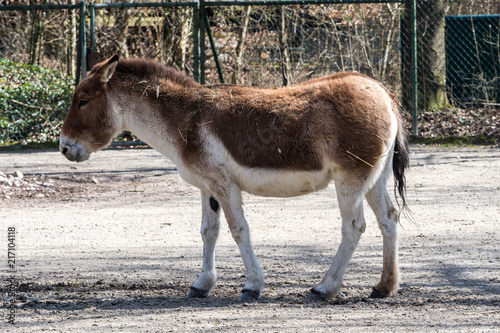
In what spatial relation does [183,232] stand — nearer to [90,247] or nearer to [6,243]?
[90,247]

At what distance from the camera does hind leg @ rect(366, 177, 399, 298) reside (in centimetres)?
511

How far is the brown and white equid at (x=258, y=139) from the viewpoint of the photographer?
4.94m

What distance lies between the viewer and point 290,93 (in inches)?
205

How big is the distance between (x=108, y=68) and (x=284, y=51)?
9.19 meters

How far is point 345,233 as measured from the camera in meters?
5.04

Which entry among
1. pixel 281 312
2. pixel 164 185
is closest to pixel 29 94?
pixel 164 185

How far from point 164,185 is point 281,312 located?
Result: 547cm

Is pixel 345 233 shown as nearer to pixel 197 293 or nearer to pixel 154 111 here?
pixel 197 293

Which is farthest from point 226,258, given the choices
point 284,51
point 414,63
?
point 284,51

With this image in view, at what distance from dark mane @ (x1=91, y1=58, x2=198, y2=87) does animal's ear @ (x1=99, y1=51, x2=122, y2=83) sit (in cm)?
9

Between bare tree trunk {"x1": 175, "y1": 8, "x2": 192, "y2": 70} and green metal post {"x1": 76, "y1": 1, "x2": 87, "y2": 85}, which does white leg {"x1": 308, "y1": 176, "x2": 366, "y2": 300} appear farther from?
bare tree trunk {"x1": 175, "y1": 8, "x2": 192, "y2": 70}

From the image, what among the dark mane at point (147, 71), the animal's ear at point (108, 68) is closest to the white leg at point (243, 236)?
the dark mane at point (147, 71)

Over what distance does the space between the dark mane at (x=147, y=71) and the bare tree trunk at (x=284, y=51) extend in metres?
8.43

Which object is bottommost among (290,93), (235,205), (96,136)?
(235,205)
